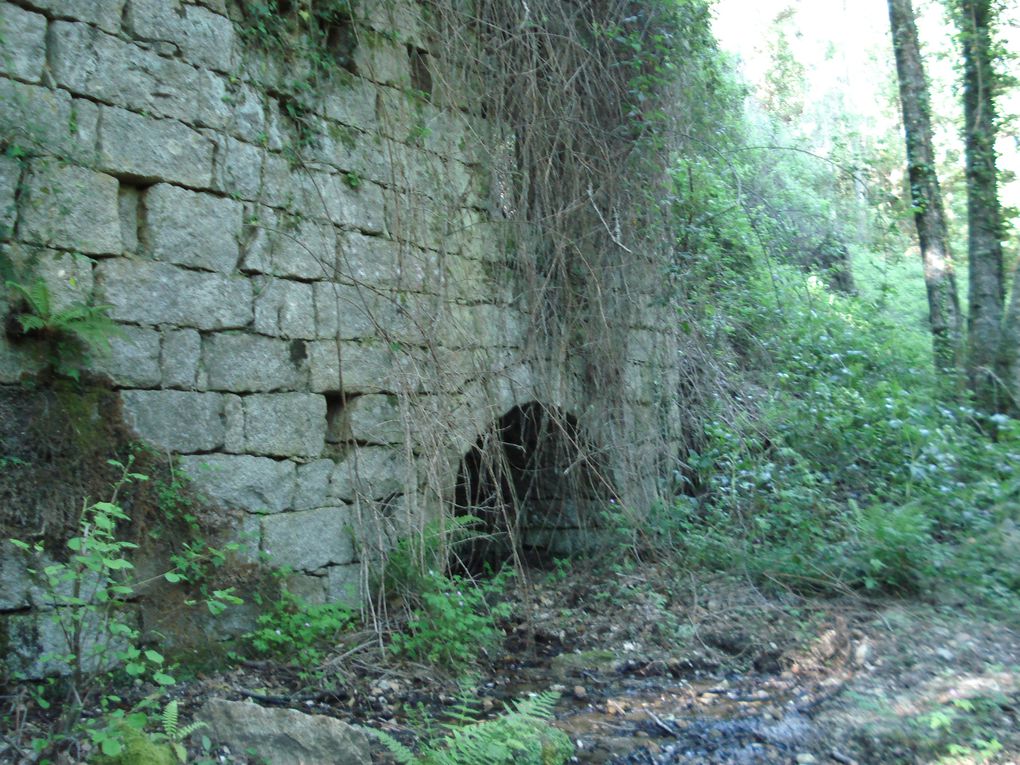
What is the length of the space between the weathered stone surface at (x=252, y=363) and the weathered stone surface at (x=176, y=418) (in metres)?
0.11

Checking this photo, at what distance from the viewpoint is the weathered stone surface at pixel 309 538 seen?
4.46 metres

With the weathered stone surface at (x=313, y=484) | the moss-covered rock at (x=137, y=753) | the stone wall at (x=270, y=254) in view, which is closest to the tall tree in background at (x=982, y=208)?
the stone wall at (x=270, y=254)

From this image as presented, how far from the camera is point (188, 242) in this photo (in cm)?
413

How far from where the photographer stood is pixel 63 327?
142 inches

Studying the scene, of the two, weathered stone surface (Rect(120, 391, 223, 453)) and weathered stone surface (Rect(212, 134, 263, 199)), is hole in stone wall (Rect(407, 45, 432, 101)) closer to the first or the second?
weathered stone surface (Rect(212, 134, 263, 199))

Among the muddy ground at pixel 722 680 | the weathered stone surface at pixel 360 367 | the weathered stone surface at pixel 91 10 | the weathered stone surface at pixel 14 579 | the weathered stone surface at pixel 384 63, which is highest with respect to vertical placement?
the weathered stone surface at pixel 384 63

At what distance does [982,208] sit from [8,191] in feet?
23.9

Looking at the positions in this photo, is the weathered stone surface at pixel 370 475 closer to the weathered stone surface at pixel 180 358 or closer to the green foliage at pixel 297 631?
the green foliage at pixel 297 631

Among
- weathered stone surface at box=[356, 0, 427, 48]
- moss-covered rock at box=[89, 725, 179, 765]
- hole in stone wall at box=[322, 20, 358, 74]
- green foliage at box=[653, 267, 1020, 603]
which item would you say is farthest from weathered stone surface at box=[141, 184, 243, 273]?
green foliage at box=[653, 267, 1020, 603]

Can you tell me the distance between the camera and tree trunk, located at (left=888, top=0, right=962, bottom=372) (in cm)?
858

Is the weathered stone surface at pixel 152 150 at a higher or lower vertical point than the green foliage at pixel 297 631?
higher

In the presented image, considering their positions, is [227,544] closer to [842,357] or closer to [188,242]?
[188,242]

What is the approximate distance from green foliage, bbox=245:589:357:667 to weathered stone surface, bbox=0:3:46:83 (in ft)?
8.08

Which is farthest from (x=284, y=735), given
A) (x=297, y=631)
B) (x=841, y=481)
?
(x=841, y=481)
